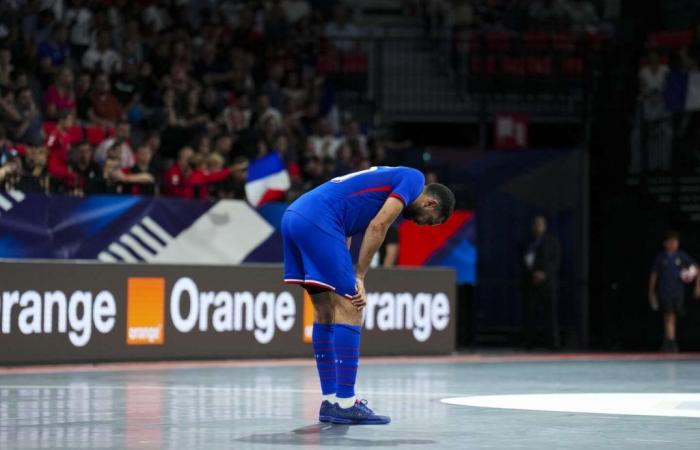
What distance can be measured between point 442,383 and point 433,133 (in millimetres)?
13179

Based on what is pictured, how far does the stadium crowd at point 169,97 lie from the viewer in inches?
723

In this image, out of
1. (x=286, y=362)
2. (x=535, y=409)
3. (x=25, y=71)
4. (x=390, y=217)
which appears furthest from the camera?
(x=25, y=71)

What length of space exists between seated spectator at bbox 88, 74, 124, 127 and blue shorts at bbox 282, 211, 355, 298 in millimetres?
10871

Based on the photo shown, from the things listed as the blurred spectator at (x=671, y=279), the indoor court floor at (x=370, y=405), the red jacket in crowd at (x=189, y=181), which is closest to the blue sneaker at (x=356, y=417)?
the indoor court floor at (x=370, y=405)

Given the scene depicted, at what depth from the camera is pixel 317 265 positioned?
9547 mm

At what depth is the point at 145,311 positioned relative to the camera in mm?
17297

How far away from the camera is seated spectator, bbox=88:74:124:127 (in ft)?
66.1

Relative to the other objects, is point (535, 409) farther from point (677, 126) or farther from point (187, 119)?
point (677, 126)

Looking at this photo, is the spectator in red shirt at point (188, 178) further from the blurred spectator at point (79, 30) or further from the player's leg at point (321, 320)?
the player's leg at point (321, 320)

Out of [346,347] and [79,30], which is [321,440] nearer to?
[346,347]

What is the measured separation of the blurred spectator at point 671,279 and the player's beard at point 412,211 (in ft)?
46.0

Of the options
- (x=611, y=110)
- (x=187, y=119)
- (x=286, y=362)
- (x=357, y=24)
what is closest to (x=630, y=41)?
(x=611, y=110)

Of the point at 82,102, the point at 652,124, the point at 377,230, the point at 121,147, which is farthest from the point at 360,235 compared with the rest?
the point at 377,230

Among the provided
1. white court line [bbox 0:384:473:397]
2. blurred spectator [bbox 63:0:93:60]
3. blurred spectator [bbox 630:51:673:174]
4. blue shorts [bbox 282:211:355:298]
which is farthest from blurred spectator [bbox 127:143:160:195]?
blurred spectator [bbox 630:51:673:174]
